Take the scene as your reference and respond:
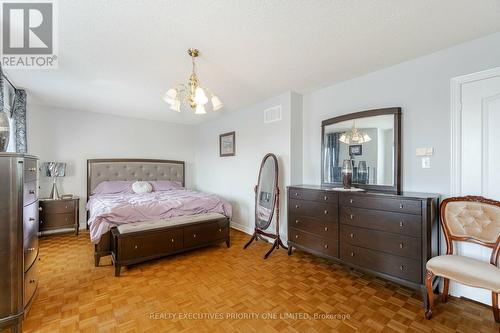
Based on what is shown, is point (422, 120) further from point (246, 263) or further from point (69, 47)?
point (69, 47)

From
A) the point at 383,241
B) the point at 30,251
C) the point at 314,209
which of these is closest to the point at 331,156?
the point at 314,209

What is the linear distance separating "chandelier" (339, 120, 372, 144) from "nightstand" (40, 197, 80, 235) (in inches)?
181

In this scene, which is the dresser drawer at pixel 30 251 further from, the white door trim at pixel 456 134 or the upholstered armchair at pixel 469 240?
the white door trim at pixel 456 134

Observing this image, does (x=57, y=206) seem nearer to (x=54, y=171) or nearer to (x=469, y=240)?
(x=54, y=171)

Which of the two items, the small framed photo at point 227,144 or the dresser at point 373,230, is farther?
the small framed photo at point 227,144

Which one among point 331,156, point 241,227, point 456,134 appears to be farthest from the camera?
point 241,227

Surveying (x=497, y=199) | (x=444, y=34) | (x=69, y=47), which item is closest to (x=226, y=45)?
(x=69, y=47)

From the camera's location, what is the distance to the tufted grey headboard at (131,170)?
4.50m

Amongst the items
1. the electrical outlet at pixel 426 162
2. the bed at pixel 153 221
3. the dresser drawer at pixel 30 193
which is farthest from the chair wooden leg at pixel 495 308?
the dresser drawer at pixel 30 193

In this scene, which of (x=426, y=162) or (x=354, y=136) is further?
(x=354, y=136)

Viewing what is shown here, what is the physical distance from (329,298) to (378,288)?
590 millimetres

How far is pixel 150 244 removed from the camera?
2793mm

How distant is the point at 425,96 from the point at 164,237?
3.43 m

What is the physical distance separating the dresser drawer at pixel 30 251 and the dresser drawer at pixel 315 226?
107 inches
